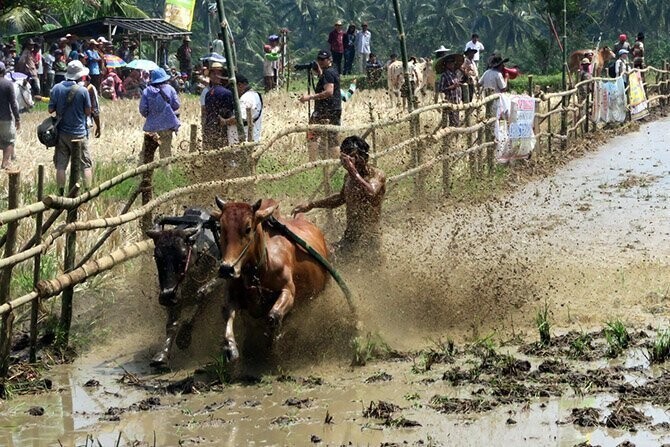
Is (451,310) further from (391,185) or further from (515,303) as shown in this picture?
(391,185)

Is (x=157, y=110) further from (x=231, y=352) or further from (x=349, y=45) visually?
(x=349, y=45)

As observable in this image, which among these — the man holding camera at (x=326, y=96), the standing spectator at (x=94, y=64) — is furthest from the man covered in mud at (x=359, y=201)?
the standing spectator at (x=94, y=64)

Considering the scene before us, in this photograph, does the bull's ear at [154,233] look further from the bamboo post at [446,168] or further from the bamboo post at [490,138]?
the bamboo post at [490,138]

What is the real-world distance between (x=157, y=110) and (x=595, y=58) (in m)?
14.1

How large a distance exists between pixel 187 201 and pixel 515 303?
327 cm

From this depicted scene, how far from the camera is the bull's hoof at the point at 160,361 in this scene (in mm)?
8555

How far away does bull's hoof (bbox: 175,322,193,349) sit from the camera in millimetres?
8781

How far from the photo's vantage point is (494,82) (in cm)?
2030

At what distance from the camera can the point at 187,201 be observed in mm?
11133

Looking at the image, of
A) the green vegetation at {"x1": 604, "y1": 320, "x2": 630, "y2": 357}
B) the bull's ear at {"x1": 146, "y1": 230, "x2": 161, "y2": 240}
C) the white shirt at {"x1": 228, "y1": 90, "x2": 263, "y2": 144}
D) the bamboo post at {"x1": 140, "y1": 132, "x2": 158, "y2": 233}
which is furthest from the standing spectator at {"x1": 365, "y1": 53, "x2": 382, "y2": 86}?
the green vegetation at {"x1": 604, "y1": 320, "x2": 630, "y2": 357}

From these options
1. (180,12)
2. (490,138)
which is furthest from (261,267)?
(490,138)

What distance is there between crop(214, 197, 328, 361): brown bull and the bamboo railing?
1.23 meters

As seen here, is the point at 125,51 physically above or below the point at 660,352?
above

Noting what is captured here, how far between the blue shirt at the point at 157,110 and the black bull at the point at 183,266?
21.6 feet
